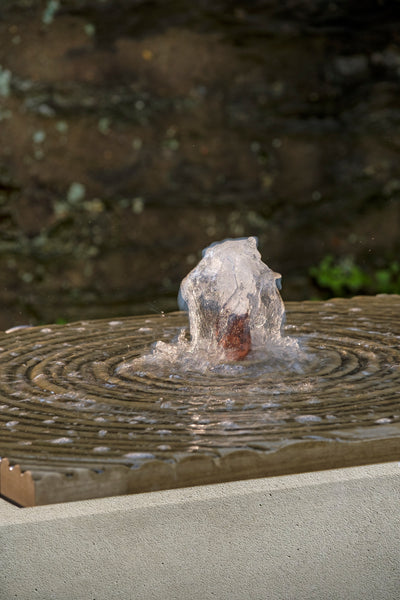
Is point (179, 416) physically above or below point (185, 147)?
below

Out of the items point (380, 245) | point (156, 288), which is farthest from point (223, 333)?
point (380, 245)

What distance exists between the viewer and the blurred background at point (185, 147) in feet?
10.5

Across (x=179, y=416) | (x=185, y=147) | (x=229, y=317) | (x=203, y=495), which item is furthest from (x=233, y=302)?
(x=185, y=147)

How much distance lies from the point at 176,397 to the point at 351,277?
2.00 m

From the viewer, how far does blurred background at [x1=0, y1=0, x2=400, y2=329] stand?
3.20 meters

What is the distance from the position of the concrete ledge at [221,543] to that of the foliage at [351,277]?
2.14m

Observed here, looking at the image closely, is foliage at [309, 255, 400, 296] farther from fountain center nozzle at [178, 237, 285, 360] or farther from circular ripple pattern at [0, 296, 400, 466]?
fountain center nozzle at [178, 237, 285, 360]

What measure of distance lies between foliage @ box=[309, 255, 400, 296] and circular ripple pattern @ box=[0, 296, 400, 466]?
122 cm

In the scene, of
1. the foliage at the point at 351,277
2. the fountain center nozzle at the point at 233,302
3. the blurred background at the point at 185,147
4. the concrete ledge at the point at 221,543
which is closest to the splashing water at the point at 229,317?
the fountain center nozzle at the point at 233,302

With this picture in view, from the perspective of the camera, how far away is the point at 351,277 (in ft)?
11.5

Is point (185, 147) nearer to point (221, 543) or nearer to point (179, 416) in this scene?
point (179, 416)

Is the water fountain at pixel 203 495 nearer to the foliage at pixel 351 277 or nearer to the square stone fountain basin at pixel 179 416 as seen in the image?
the square stone fountain basin at pixel 179 416

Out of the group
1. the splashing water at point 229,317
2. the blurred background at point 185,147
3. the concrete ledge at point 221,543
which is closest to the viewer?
the concrete ledge at point 221,543

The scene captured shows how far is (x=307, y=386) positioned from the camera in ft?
5.44
